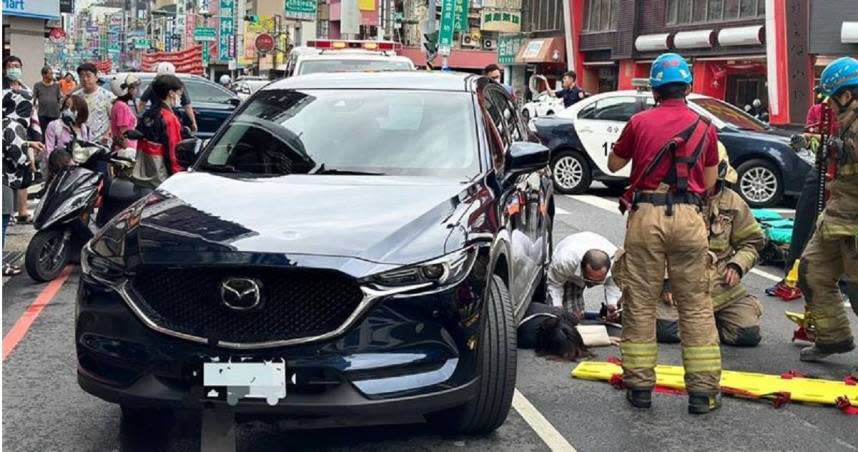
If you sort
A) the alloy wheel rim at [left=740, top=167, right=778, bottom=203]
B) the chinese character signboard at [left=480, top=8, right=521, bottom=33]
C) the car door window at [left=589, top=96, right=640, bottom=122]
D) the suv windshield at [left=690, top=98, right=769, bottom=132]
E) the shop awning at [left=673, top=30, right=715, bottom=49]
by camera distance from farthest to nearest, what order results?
the chinese character signboard at [left=480, top=8, right=521, bottom=33], the shop awning at [left=673, top=30, right=715, bottom=49], the car door window at [left=589, top=96, right=640, bottom=122], the suv windshield at [left=690, top=98, right=769, bottom=132], the alloy wheel rim at [left=740, top=167, right=778, bottom=203]

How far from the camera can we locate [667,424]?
4.96 metres

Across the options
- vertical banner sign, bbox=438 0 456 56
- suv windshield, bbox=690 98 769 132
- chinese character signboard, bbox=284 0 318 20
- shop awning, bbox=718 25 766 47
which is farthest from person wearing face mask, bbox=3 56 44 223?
chinese character signboard, bbox=284 0 318 20

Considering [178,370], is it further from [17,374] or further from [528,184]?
[528,184]

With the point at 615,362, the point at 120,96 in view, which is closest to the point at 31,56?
the point at 120,96

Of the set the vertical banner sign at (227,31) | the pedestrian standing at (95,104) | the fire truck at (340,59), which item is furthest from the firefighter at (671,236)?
the vertical banner sign at (227,31)

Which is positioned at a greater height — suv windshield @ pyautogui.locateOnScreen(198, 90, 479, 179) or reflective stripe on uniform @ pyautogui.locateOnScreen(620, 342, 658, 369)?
suv windshield @ pyautogui.locateOnScreen(198, 90, 479, 179)

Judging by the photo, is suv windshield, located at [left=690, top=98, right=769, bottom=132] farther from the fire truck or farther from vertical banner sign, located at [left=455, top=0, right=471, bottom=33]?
vertical banner sign, located at [left=455, top=0, right=471, bottom=33]

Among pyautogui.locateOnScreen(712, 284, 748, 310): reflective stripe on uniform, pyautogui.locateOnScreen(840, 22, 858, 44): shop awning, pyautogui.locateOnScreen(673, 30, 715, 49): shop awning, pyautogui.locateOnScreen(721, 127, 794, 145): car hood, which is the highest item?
pyautogui.locateOnScreen(673, 30, 715, 49): shop awning

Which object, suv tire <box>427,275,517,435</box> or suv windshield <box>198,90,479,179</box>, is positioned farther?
suv windshield <box>198,90,479,179</box>

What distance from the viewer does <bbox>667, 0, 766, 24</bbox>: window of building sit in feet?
95.3

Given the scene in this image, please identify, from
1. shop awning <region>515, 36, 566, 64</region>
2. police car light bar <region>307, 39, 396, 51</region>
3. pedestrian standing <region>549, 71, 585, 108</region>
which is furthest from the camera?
shop awning <region>515, 36, 566, 64</region>

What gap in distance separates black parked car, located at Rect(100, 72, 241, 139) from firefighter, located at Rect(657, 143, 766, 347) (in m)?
13.3

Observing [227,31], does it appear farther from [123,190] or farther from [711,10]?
[123,190]

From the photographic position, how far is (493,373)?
430cm
